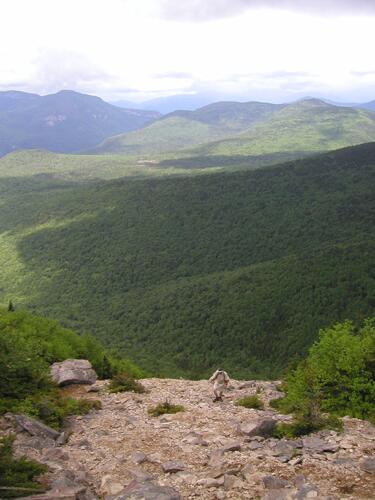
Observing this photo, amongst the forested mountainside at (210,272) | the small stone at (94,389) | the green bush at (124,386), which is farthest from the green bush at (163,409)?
the forested mountainside at (210,272)

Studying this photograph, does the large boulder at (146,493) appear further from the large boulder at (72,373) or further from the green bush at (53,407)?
the large boulder at (72,373)

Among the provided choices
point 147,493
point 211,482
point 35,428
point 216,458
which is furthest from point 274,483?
point 35,428

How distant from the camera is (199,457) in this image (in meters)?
19.2

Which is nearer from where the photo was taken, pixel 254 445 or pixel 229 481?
pixel 229 481

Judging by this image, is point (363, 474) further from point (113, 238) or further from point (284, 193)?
point (284, 193)

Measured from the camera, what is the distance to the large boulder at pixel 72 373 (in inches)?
1196

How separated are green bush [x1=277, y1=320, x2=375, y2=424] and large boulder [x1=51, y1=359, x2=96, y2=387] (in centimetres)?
1325

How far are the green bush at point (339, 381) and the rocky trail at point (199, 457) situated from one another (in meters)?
1.51

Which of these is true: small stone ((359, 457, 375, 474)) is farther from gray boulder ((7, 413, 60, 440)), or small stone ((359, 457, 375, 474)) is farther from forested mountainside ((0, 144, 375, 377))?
forested mountainside ((0, 144, 375, 377))

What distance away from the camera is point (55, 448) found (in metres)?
20.4

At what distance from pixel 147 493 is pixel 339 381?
13271 millimetres

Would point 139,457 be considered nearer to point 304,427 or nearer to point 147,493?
point 147,493

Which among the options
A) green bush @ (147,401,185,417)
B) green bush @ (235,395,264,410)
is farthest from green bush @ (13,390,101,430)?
green bush @ (235,395,264,410)

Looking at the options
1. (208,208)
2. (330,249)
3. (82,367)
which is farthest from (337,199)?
(82,367)
